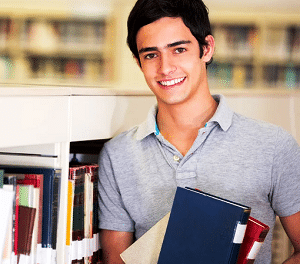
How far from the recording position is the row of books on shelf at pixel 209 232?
91 centimetres

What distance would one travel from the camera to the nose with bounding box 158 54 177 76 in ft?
4.23

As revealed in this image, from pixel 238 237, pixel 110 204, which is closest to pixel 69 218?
pixel 110 204

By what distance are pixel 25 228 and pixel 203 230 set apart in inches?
16.4

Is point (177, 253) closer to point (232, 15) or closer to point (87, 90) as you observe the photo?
point (87, 90)

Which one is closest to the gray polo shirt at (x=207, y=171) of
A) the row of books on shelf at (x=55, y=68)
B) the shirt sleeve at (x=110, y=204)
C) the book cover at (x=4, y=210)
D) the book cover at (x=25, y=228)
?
the shirt sleeve at (x=110, y=204)

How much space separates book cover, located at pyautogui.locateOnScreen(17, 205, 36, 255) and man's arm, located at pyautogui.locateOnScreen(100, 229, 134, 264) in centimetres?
35

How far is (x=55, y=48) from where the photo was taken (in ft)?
15.8

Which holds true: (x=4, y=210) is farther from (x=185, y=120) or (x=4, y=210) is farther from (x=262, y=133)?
(x=262, y=133)

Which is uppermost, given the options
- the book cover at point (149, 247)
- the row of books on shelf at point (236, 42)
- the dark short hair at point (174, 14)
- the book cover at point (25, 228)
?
the row of books on shelf at point (236, 42)

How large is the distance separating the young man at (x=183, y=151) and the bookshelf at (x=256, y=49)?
346 centimetres

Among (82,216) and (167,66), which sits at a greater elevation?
(167,66)

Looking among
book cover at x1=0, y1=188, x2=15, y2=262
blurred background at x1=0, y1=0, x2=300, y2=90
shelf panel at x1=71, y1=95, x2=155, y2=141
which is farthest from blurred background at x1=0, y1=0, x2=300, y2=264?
book cover at x1=0, y1=188, x2=15, y2=262

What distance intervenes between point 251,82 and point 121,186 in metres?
3.80

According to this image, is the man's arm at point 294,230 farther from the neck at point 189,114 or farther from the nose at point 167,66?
the nose at point 167,66
